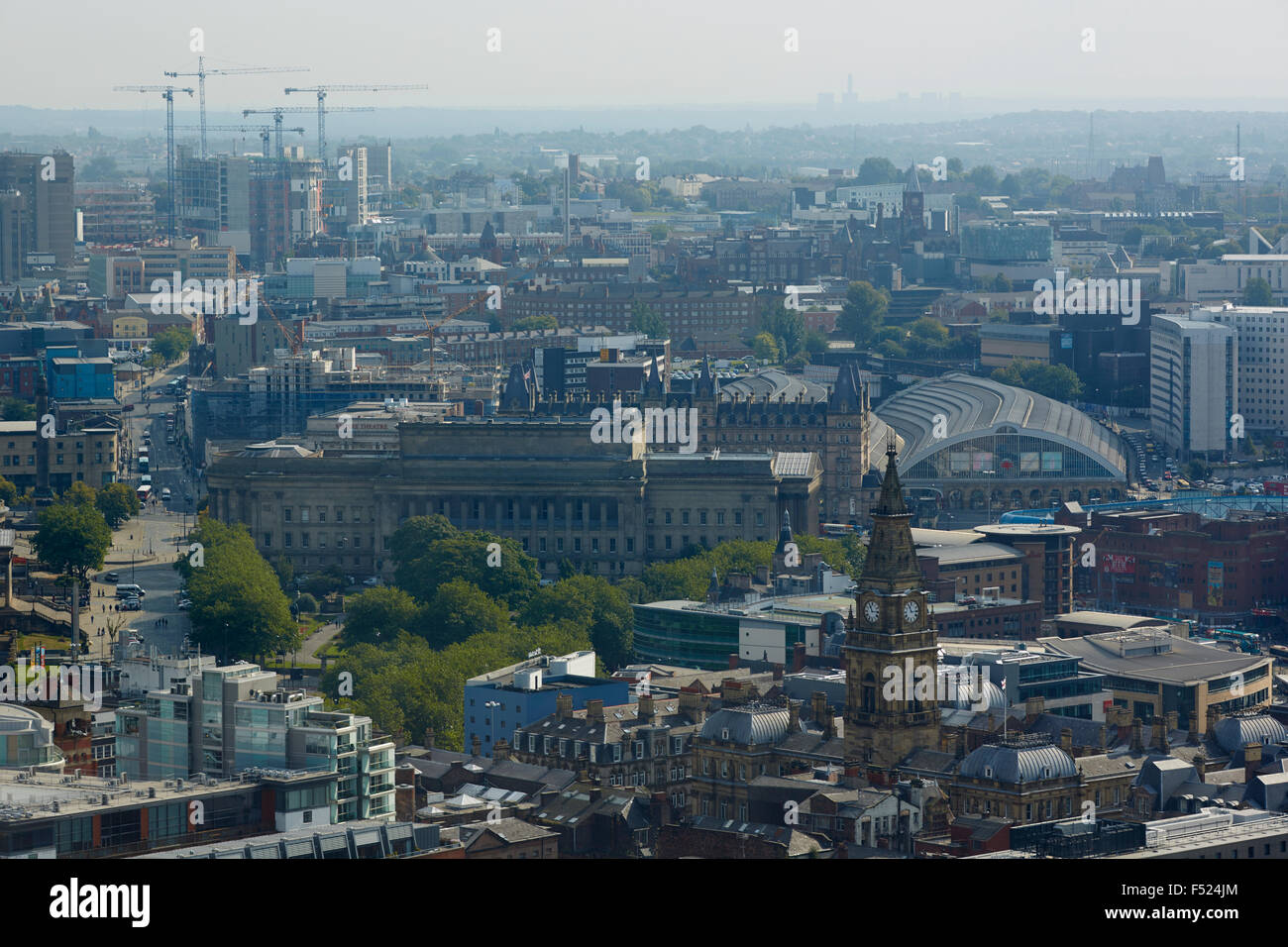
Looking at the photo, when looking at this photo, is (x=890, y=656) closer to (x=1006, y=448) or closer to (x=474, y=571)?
(x=474, y=571)

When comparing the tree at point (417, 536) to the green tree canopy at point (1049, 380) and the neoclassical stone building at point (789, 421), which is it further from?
the green tree canopy at point (1049, 380)

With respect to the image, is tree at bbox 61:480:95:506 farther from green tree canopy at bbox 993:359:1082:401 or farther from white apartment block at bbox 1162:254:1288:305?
white apartment block at bbox 1162:254:1288:305

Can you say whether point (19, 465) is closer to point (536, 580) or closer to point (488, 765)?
point (536, 580)

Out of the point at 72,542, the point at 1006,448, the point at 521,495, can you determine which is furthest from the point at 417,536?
the point at 1006,448

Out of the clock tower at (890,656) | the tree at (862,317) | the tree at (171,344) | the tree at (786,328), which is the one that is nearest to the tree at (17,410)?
the tree at (171,344)

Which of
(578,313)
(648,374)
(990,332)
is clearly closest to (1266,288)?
(990,332)

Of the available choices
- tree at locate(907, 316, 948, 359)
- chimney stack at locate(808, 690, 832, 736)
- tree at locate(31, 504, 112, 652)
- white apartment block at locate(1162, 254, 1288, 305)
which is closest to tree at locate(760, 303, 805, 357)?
tree at locate(907, 316, 948, 359)

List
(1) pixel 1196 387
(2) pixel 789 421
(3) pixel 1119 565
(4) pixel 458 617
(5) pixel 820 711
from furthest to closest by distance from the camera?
(1) pixel 1196 387, (2) pixel 789 421, (3) pixel 1119 565, (4) pixel 458 617, (5) pixel 820 711
